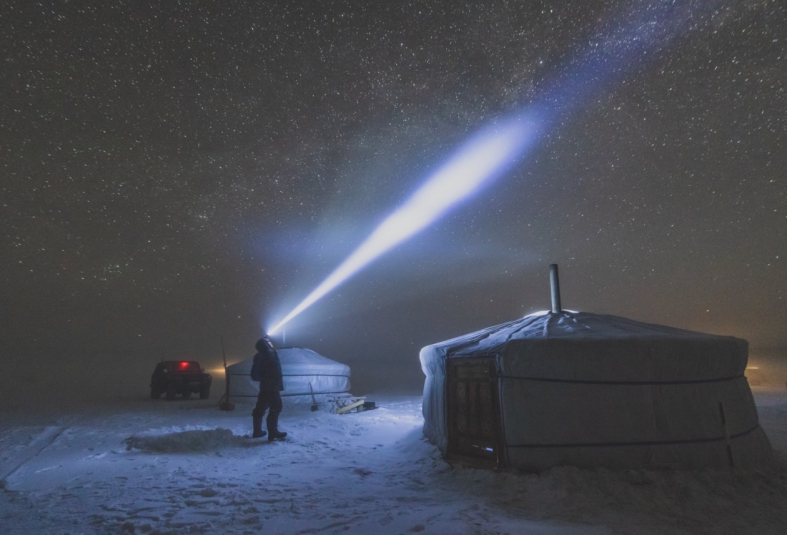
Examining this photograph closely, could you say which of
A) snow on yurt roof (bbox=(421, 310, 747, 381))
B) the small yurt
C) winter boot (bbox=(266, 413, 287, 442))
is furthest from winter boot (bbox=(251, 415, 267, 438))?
the small yurt

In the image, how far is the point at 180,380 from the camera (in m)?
16.0

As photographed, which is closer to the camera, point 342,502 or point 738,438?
point 342,502

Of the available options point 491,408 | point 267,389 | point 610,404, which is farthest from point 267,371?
point 610,404

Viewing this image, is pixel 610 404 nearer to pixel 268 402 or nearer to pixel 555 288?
pixel 555 288

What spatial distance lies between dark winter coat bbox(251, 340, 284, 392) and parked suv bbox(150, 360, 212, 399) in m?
10.2

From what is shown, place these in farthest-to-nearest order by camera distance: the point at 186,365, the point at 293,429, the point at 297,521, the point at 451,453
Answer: the point at 186,365
the point at 293,429
the point at 451,453
the point at 297,521

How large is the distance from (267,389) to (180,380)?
10594 mm

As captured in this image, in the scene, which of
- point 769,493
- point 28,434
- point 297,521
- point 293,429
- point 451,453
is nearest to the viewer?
point 297,521

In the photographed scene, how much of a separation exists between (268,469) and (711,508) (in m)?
4.52

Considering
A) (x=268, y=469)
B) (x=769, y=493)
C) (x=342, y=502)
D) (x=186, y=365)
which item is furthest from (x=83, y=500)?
(x=186, y=365)

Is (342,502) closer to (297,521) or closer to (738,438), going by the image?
(297,521)

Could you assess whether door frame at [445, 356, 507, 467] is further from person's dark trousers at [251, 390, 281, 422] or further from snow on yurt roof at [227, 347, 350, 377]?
snow on yurt roof at [227, 347, 350, 377]

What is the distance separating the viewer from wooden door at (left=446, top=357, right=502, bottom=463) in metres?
5.09

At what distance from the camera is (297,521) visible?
3.48 meters
